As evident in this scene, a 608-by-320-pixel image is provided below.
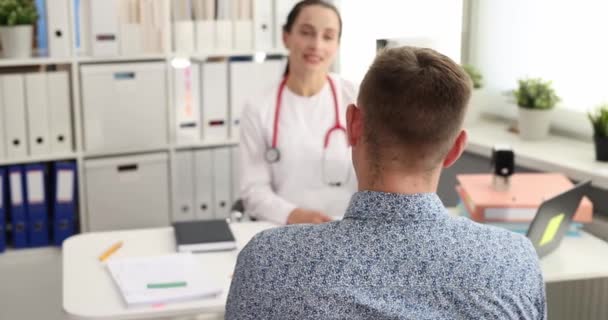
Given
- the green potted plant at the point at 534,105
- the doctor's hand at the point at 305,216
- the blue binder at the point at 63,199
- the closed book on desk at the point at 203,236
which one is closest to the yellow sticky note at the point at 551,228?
the doctor's hand at the point at 305,216

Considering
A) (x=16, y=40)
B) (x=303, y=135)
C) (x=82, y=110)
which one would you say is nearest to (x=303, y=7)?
(x=303, y=135)

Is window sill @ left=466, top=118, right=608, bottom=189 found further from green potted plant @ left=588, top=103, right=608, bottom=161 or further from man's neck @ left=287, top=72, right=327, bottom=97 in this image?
man's neck @ left=287, top=72, right=327, bottom=97

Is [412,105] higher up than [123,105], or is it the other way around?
[412,105]

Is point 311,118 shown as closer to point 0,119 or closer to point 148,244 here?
point 148,244

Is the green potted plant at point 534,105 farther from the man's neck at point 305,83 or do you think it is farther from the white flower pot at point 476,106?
the man's neck at point 305,83

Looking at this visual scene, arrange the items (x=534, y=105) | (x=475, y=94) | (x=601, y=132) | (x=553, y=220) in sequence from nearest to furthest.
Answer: (x=553, y=220)
(x=601, y=132)
(x=534, y=105)
(x=475, y=94)

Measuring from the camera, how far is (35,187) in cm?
312

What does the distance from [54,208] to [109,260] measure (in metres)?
1.32

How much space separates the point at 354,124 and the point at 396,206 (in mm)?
128

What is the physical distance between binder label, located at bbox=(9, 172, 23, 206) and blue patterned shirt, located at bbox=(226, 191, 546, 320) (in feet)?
7.41

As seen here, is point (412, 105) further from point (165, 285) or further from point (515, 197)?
point (515, 197)

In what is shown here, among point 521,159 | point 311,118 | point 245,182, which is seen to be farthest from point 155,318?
point 521,159

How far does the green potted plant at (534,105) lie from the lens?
2.92m

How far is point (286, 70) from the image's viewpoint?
2.64 metres
